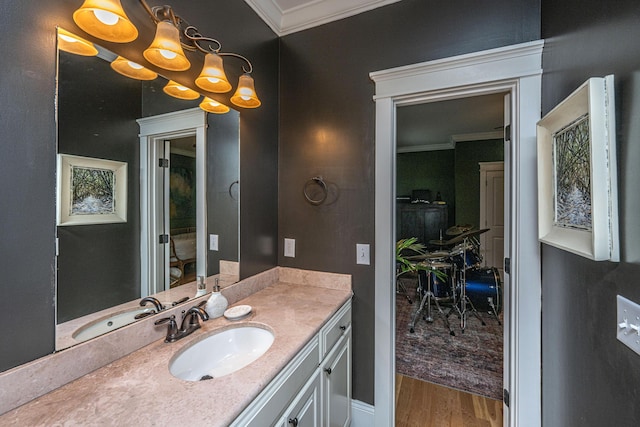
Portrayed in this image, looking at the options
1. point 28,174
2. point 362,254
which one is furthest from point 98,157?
point 362,254

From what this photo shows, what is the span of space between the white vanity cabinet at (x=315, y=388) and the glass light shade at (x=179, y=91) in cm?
127

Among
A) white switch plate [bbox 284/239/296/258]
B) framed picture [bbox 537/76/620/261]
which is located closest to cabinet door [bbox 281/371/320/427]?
white switch plate [bbox 284/239/296/258]

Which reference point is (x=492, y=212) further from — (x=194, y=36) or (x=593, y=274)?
(x=194, y=36)

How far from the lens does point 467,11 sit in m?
1.48

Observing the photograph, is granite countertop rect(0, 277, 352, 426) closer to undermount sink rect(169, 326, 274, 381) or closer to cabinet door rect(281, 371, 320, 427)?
undermount sink rect(169, 326, 274, 381)

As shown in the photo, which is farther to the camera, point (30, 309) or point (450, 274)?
point (450, 274)

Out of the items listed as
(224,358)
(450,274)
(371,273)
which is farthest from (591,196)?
(450,274)

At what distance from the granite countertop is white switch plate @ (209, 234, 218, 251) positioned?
0.47 metres

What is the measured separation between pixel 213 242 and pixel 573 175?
159 cm

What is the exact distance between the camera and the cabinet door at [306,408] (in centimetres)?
99

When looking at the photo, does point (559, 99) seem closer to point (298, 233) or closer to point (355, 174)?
point (355, 174)

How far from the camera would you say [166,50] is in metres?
1.03

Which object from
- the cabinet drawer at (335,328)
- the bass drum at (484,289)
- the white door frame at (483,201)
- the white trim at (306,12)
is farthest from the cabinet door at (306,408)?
the white door frame at (483,201)

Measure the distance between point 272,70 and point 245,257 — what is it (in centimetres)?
131
